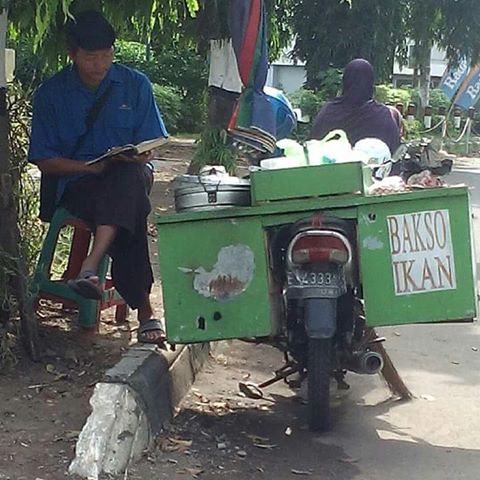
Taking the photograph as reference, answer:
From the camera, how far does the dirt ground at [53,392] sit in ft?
13.3

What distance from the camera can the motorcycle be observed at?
4.46m

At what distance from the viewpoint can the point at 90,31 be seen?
16.6 ft

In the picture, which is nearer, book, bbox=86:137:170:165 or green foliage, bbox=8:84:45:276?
book, bbox=86:137:170:165

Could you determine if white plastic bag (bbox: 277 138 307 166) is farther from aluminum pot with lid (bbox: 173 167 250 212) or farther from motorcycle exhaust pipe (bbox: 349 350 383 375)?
motorcycle exhaust pipe (bbox: 349 350 383 375)

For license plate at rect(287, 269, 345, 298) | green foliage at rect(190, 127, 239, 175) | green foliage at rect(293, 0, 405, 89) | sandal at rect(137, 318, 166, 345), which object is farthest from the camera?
green foliage at rect(293, 0, 405, 89)

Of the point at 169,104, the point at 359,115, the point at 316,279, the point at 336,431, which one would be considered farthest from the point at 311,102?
the point at 316,279

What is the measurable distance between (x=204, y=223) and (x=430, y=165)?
1878 millimetres

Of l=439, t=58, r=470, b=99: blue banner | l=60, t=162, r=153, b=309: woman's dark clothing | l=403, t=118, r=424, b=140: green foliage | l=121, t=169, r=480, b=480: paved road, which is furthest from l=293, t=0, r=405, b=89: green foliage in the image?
l=60, t=162, r=153, b=309: woman's dark clothing

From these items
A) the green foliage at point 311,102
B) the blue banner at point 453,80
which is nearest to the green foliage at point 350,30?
the green foliage at point 311,102

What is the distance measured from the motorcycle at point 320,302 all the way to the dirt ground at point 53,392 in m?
1.00

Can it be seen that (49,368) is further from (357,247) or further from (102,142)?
Result: (357,247)

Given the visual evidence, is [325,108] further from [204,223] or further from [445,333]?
[204,223]

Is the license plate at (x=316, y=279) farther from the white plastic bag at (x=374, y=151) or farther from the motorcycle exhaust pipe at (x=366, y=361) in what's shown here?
the white plastic bag at (x=374, y=151)

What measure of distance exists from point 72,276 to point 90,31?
1458mm
